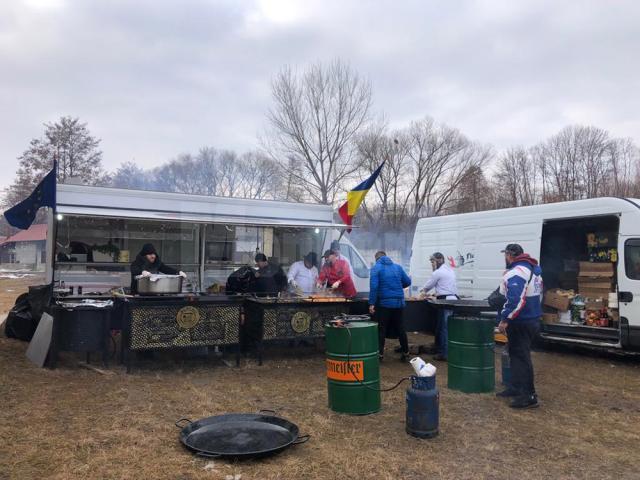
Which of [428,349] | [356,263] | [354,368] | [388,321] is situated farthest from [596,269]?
[354,368]

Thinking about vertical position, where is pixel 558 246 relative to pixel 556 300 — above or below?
above

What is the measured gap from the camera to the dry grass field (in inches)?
155

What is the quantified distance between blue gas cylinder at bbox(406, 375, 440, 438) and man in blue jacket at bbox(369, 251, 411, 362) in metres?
2.94

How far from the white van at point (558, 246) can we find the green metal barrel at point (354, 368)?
4689 millimetres

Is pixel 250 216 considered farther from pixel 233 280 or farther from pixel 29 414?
pixel 29 414

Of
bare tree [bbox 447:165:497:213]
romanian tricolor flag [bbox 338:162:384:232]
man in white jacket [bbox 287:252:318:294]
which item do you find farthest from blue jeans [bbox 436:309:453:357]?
bare tree [bbox 447:165:497:213]

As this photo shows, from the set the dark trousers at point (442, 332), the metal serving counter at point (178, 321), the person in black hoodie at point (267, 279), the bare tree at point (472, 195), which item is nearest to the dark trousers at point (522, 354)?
the dark trousers at point (442, 332)

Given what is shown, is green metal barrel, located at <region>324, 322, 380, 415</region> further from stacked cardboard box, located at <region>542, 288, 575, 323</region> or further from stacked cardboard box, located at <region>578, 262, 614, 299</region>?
stacked cardboard box, located at <region>578, 262, 614, 299</region>

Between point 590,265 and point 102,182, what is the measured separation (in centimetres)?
3326

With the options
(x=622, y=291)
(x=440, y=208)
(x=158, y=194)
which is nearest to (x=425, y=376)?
(x=622, y=291)

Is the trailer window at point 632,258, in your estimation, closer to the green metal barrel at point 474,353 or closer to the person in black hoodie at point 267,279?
the green metal barrel at point 474,353

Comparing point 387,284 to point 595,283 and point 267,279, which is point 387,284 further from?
point 595,283

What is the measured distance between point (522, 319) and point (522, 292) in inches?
12.6

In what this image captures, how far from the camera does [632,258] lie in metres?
7.76
